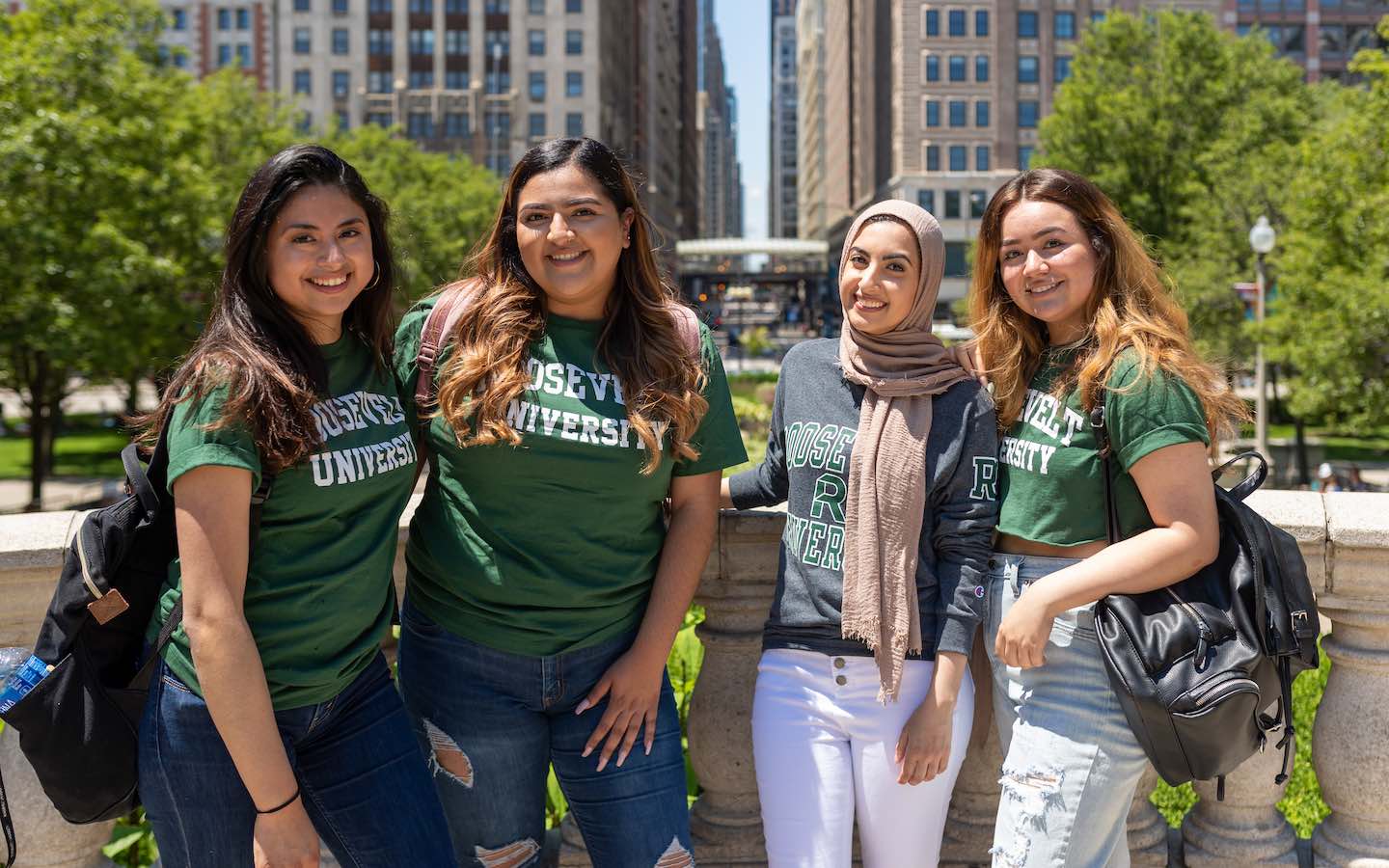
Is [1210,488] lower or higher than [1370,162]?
lower

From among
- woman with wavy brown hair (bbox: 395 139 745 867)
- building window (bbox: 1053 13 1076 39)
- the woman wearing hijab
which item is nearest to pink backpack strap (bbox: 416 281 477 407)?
woman with wavy brown hair (bbox: 395 139 745 867)

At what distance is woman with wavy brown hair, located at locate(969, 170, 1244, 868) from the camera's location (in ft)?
8.59

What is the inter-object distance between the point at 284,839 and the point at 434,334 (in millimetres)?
1194

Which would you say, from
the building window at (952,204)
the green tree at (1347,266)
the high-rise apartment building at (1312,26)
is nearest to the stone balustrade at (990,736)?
the green tree at (1347,266)

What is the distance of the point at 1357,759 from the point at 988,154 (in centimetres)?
7256

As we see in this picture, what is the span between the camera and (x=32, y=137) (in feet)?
60.5

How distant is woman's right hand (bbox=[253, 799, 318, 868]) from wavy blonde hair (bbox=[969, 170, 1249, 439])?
1.87 meters

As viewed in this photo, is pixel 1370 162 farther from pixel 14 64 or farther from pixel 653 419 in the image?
pixel 14 64

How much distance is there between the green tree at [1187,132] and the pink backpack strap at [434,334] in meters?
26.9

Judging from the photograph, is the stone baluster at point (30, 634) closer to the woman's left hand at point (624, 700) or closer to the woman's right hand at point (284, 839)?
the woman's right hand at point (284, 839)

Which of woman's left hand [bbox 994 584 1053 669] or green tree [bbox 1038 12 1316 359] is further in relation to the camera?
green tree [bbox 1038 12 1316 359]

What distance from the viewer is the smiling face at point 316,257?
257cm

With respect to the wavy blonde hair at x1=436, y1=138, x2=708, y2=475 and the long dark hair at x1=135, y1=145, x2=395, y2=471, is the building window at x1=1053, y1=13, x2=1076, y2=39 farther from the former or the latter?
the long dark hair at x1=135, y1=145, x2=395, y2=471

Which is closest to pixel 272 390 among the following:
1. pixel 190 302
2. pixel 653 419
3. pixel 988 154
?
pixel 653 419
